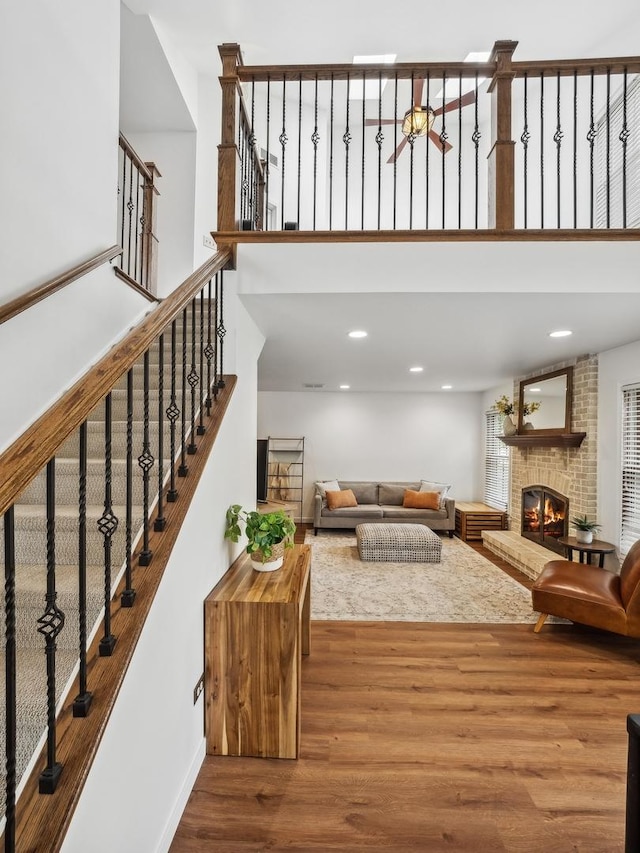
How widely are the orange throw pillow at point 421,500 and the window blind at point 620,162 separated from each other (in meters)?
4.32

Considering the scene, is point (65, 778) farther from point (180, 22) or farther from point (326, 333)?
point (180, 22)

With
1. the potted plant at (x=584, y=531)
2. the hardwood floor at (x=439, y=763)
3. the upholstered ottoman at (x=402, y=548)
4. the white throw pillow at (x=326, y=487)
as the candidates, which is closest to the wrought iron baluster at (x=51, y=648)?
the hardwood floor at (x=439, y=763)

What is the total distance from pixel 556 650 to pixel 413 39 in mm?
6023

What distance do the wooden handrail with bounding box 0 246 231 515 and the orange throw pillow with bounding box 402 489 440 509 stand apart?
6135 mm

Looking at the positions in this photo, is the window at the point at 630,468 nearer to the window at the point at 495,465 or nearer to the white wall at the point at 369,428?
the window at the point at 495,465

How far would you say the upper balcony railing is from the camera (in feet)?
8.13

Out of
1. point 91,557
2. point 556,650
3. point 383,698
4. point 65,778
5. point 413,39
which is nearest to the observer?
point 65,778

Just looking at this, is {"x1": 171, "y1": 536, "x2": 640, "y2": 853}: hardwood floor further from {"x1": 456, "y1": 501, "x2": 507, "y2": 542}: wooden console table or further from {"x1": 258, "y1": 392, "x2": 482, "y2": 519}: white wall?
{"x1": 258, "y1": 392, "x2": 482, "y2": 519}: white wall

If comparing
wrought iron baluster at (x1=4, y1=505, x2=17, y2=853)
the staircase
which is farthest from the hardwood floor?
wrought iron baluster at (x1=4, y1=505, x2=17, y2=853)

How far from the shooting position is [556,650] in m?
3.08

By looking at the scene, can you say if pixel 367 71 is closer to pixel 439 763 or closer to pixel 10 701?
pixel 10 701

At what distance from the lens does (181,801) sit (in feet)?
5.49

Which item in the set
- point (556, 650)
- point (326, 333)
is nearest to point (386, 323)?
point (326, 333)

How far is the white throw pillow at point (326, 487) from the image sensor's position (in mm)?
7160
